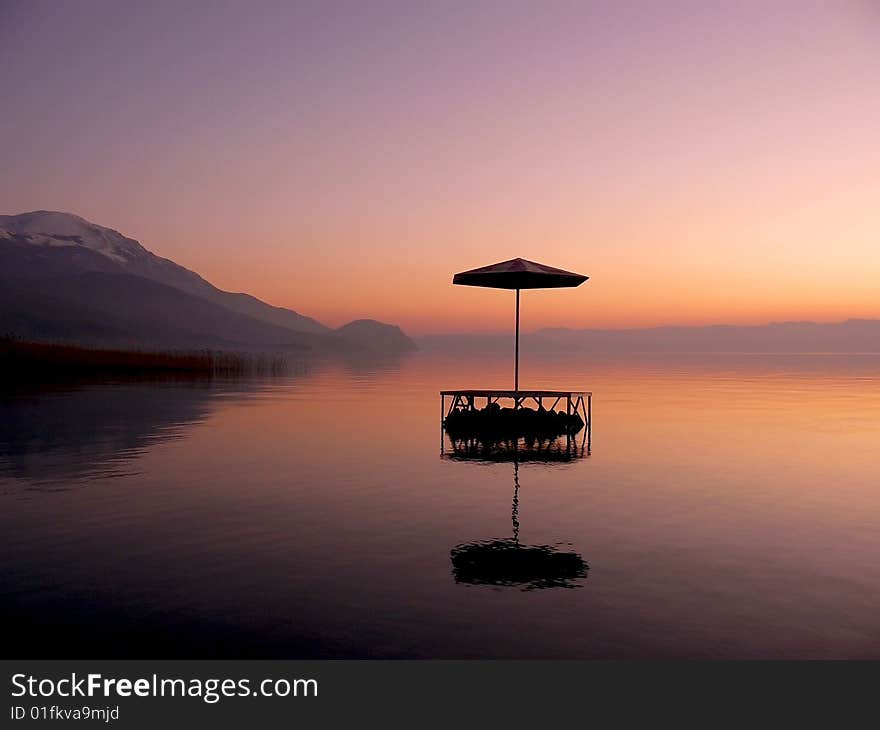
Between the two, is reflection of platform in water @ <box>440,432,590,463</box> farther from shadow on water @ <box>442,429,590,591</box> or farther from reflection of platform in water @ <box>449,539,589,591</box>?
reflection of platform in water @ <box>449,539,589,591</box>

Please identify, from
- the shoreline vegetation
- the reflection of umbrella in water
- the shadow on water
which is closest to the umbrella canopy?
the shadow on water

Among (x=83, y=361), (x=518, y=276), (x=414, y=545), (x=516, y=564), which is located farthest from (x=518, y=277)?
(x=83, y=361)

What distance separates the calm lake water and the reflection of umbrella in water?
0.57ft

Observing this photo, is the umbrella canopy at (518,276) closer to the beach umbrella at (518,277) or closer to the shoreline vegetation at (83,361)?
the beach umbrella at (518,277)

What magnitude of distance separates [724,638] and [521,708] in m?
2.37

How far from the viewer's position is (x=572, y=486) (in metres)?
15.3

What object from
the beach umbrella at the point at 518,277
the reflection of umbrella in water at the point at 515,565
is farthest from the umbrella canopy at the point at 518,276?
the reflection of umbrella in water at the point at 515,565

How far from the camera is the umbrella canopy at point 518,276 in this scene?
22.5 metres

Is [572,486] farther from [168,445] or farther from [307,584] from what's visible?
[168,445]

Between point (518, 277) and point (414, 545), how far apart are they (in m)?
14.1

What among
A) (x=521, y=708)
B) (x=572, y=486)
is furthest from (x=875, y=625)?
(x=572, y=486)

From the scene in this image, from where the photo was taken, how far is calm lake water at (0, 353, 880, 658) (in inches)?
281

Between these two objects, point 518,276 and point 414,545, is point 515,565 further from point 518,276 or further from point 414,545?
point 518,276

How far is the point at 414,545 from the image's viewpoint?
1055 centimetres
